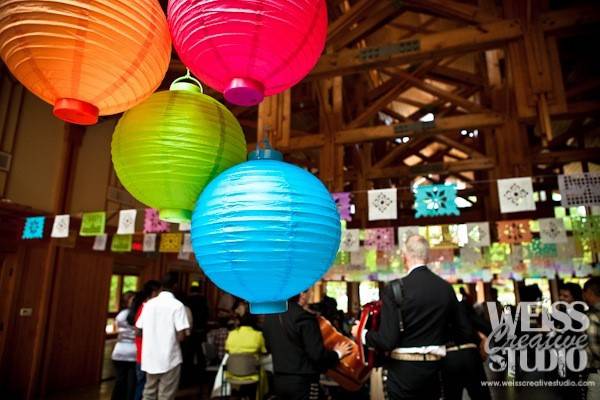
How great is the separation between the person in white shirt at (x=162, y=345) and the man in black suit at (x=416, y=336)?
1947 mm

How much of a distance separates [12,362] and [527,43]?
835 cm

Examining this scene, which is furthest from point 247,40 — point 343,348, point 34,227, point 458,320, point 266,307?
point 34,227

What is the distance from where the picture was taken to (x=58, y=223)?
238 inches

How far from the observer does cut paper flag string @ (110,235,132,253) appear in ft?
24.0

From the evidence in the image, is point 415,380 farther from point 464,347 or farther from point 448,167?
point 448,167

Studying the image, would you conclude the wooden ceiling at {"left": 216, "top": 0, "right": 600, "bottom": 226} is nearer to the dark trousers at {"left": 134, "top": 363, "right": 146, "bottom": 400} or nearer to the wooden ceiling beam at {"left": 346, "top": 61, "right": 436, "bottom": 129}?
the wooden ceiling beam at {"left": 346, "top": 61, "right": 436, "bottom": 129}

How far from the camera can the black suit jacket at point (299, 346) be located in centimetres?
293

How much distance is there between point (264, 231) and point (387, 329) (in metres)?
1.58

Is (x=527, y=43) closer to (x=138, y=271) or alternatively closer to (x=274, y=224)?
(x=274, y=224)

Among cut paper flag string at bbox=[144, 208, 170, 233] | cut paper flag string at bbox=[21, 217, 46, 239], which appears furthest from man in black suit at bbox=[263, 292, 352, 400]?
cut paper flag string at bbox=[21, 217, 46, 239]

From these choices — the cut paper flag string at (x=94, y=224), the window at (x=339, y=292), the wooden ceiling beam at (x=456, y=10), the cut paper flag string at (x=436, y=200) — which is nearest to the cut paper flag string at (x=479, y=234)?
the cut paper flag string at (x=436, y=200)

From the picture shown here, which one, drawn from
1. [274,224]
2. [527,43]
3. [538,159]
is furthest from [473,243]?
[274,224]

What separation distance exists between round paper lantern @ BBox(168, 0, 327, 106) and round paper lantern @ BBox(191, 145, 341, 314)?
266 mm

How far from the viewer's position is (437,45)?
4055 mm
